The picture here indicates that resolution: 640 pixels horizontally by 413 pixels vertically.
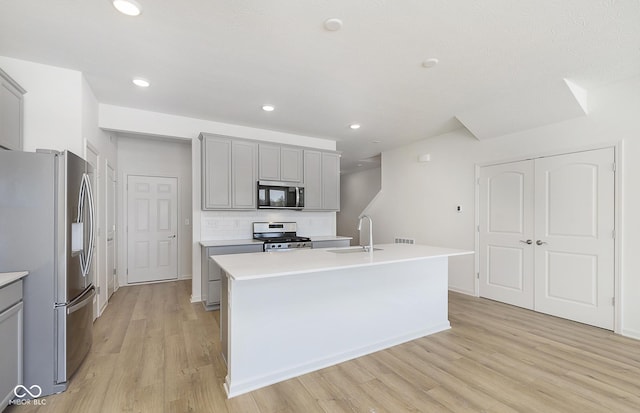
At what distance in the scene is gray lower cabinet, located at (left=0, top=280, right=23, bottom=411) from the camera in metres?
1.73

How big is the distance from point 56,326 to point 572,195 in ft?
17.1

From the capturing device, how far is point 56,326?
205 centimetres

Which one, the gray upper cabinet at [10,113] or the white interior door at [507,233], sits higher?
the gray upper cabinet at [10,113]

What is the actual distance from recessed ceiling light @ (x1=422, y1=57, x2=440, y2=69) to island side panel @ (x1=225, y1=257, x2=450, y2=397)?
1.93 m

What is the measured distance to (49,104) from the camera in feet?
8.94

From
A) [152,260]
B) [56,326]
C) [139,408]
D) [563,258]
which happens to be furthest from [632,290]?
[152,260]

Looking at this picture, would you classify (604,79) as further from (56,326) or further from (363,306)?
(56,326)

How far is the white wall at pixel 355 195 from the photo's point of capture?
27.7 feet

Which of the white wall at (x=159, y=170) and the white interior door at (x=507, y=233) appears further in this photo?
the white wall at (x=159, y=170)

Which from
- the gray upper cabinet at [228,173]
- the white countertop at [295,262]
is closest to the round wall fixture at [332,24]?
the white countertop at [295,262]

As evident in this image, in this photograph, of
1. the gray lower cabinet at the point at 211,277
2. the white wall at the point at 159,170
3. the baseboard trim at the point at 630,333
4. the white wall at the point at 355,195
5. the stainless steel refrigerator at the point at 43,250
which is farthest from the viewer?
the white wall at the point at 355,195

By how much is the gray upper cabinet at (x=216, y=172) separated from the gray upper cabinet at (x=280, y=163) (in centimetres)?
52

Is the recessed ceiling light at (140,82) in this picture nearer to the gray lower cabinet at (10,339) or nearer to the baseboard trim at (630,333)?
the gray lower cabinet at (10,339)

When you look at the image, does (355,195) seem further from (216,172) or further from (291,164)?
(216,172)
